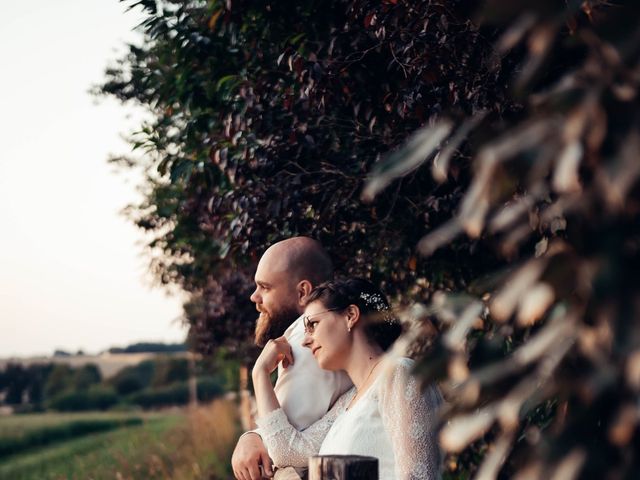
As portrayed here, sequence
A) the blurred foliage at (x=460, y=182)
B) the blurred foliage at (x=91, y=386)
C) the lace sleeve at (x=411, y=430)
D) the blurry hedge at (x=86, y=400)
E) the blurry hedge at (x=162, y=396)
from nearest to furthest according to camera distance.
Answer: the blurred foliage at (x=460, y=182), the lace sleeve at (x=411, y=430), the blurred foliage at (x=91, y=386), the blurry hedge at (x=162, y=396), the blurry hedge at (x=86, y=400)

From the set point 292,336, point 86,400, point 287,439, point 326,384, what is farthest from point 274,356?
point 86,400

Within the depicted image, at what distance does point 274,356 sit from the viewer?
12.8 feet

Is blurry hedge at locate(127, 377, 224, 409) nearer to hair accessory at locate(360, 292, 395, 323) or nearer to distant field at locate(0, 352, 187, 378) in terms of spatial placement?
distant field at locate(0, 352, 187, 378)

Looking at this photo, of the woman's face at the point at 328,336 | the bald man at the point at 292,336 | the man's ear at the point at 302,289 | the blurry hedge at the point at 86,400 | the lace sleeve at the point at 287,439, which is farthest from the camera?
the blurry hedge at the point at 86,400

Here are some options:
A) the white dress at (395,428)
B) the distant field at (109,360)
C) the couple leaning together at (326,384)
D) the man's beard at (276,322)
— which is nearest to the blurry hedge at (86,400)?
the distant field at (109,360)

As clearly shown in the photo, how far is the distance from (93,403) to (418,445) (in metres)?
47.6

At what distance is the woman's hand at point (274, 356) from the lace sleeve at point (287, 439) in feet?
0.63

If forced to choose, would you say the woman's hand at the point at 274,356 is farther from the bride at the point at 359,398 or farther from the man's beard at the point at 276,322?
the man's beard at the point at 276,322

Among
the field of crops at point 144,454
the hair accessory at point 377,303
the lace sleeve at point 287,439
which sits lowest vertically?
the field of crops at point 144,454

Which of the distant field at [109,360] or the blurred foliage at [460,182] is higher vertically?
the distant field at [109,360]

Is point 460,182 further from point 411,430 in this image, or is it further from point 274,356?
point 411,430

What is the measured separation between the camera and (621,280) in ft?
4.05

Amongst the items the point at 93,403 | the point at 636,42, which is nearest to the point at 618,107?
the point at 636,42

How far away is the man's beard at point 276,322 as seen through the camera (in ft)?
14.0
